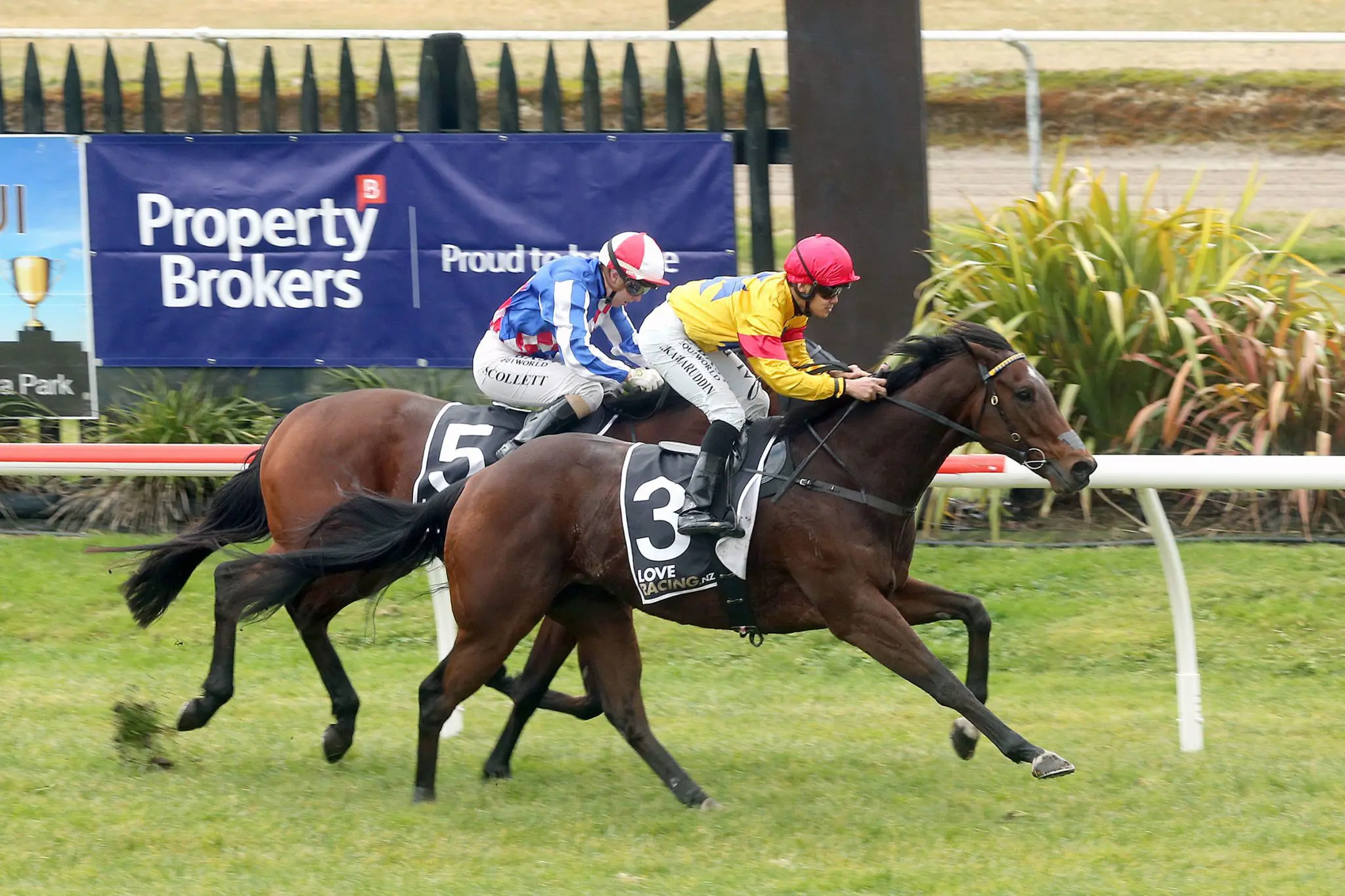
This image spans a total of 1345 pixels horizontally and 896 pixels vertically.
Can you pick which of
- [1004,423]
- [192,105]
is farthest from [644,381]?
[192,105]

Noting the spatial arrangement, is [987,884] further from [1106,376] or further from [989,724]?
[1106,376]

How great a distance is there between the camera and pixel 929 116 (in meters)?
13.4

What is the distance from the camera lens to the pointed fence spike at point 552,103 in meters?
8.69

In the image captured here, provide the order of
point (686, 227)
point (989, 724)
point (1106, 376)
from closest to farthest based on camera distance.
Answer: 1. point (989, 724)
2. point (1106, 376)
3. point (686, 227)

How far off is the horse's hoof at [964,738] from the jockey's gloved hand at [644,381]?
5.62 ft

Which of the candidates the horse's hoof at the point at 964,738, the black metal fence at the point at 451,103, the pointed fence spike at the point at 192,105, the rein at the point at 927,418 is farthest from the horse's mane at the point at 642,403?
the pointed fence spike at the point at 192,105

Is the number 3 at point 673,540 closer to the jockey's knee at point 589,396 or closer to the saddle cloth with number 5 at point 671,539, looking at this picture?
the saddle cloth with number 5 at point 671,539

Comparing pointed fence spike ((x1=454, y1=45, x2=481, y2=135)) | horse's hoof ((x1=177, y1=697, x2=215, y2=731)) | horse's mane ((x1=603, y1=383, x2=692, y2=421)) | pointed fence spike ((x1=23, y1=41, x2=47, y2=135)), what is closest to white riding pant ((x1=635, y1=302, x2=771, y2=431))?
horse's mane ((x1=603, y1=383, x2=692, y2=421))

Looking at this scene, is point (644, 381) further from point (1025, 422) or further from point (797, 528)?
point (1025, 422)

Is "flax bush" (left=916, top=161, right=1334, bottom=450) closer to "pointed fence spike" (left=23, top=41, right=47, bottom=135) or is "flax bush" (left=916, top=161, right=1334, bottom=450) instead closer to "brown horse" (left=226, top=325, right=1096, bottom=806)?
"brown horse" (left=226, top=325, right=1096, bottom=806)

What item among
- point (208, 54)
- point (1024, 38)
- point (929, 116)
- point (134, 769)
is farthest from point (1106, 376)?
point (208, 54)

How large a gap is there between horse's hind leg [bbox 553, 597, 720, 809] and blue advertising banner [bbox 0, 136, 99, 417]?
14.8ft

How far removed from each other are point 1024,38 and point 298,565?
5243mm

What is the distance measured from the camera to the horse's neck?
514cm
